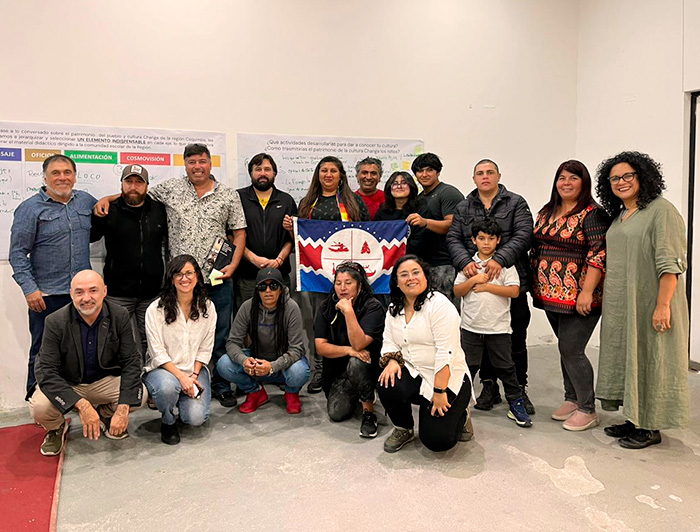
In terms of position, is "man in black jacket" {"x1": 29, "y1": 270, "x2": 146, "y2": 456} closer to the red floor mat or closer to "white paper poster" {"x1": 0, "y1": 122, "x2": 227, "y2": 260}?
the red floor mat

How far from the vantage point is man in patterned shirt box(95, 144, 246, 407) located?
3.45 metres

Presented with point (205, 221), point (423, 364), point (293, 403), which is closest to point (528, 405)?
point (423, 364)

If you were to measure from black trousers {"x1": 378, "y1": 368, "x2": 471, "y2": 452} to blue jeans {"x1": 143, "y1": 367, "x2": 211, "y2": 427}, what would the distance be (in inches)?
39.2

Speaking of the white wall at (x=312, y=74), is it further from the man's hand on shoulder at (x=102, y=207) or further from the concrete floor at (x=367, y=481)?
the concrete floor at (x=367, y=481)

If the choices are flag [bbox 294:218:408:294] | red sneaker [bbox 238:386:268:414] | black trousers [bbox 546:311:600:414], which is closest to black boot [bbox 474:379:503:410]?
black trousers [bbox 546:311:600:414]

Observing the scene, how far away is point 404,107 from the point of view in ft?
14.6

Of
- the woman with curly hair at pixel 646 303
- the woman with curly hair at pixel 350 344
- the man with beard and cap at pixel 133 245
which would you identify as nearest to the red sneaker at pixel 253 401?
the woman with curly hair at pixel 350 344

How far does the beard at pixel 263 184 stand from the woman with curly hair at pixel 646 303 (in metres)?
2.07

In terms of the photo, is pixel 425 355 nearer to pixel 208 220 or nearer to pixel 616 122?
pixel 208 220

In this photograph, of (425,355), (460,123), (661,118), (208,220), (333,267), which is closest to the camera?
(425,355)

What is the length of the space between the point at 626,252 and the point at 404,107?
7.46 ft

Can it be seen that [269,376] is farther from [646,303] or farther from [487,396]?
[646,303]

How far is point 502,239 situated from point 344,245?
41.6 inches

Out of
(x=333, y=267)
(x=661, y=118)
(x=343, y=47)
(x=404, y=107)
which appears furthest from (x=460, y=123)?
(x=333, y=267)
